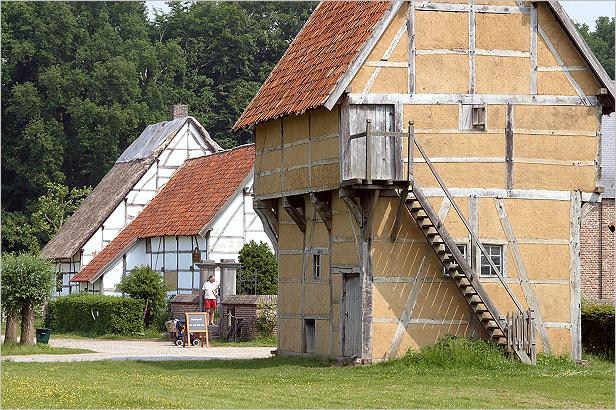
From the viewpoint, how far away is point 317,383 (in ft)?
89.9

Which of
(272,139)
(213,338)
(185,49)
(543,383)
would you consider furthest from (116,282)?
(185,49)

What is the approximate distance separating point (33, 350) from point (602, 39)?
67747 millimetres

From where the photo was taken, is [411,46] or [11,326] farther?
[11,326]

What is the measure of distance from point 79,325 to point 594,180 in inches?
993

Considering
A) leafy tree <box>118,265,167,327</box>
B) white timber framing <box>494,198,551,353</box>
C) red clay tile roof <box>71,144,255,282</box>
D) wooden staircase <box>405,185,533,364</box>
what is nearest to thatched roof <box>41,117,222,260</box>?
red clay tile roof <box>71,144,255,282</box>

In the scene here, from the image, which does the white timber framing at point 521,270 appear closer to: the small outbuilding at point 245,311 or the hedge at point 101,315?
the small outbuilding at point 245,311

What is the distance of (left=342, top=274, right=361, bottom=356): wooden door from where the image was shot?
31672mm

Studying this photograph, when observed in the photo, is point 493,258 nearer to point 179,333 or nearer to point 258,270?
point 179,333

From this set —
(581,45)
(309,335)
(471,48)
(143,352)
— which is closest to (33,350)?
(143,352)

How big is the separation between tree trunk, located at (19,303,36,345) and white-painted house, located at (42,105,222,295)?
771 inches

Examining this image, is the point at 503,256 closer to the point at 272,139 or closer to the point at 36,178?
the point at 272,139

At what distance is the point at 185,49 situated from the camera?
93812mm

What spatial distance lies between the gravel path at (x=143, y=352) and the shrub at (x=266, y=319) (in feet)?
7.37

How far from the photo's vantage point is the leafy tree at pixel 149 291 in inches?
1980
